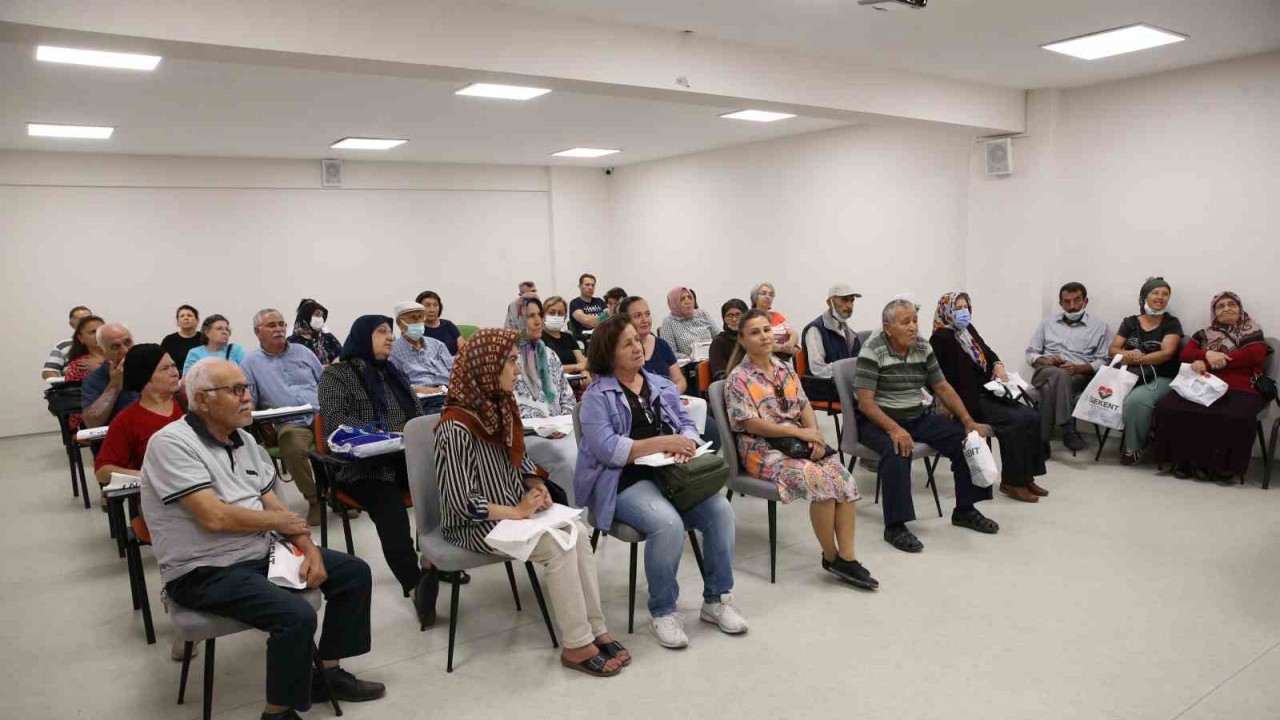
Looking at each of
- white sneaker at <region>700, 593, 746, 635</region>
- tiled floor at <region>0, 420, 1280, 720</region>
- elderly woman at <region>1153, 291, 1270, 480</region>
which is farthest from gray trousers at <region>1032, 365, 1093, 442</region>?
white sneaker at <region>700, 593, 746, 635</region>

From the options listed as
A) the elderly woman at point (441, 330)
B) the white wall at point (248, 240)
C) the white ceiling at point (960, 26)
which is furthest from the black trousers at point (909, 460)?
the white wall at point (248, 240)

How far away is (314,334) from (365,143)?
282 centimetres

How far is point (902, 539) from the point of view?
4441mm

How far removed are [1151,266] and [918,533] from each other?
3.54m

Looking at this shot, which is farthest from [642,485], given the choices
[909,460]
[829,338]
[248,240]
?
[248,240]

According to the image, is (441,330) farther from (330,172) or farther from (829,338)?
(330,172)

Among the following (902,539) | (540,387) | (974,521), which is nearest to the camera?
(902,539)

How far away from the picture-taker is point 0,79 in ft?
17.9

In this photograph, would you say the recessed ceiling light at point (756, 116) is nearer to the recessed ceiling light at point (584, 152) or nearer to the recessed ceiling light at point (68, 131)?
the recessed ceiling light at point (584, 152)

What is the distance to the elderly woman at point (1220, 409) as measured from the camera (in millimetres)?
5465

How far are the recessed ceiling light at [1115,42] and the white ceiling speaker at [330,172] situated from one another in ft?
25.6

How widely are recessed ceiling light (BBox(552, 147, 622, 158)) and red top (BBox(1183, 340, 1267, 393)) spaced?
660 centimetres

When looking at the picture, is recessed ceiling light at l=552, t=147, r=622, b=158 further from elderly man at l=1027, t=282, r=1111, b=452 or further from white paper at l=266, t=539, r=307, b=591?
white paper at l=266, t=539, r=307, b=591

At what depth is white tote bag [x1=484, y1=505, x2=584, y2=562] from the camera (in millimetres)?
3035
